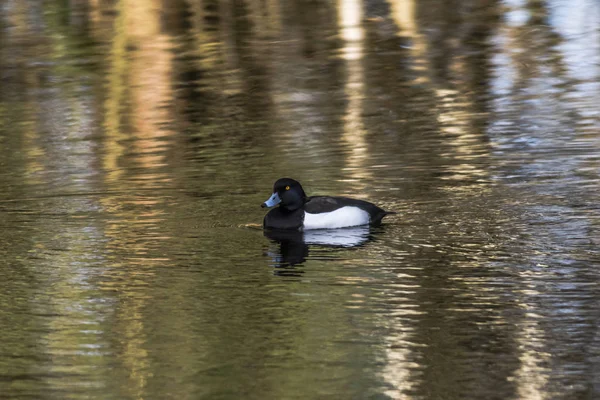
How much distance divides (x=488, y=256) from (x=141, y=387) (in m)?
4.13

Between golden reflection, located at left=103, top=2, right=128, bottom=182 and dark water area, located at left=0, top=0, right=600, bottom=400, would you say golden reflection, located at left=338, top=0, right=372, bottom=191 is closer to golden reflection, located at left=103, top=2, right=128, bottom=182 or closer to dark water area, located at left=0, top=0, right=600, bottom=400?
dark water area, located at left=0, top=0, right=600, bottom=400

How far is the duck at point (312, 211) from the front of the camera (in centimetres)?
1320

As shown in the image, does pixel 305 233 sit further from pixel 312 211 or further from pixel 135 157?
pixel 135 157

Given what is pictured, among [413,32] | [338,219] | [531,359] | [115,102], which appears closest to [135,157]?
[338,219]

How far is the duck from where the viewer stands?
13195 mm

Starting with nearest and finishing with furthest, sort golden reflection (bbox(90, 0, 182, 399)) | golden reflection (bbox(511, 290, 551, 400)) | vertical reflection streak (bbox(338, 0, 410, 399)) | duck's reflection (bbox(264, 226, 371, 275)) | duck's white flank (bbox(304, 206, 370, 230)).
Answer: golden reflection (bbox(511, 290, 551, 400))
vertical reflection streak (bbox(338, 0, 410, 399))
golden reflection (bbox(90, 0, 182, 399))
duck's reflection (bbox(264, 226, 371, 275))
duck's white flank (bbox(304, 206, 370, 230))

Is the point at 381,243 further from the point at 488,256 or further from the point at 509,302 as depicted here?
the point at 509,302

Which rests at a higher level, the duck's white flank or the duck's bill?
the duck's bill

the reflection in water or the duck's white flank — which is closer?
the reflection in water

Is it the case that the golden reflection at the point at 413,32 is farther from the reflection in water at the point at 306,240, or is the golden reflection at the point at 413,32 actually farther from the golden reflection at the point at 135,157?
the reflection in water at the point at 306,240

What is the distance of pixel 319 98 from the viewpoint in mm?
21047

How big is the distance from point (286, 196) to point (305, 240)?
0.61 metres

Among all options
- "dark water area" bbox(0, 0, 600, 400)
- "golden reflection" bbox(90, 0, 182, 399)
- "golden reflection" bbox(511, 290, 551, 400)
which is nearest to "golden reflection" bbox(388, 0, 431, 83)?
"dark water area" bbox(0, 0, 600, 400)

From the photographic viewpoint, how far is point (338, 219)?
528 inches
